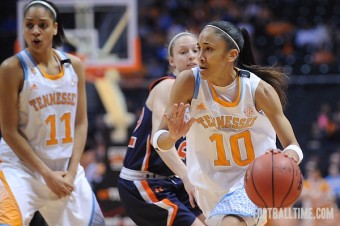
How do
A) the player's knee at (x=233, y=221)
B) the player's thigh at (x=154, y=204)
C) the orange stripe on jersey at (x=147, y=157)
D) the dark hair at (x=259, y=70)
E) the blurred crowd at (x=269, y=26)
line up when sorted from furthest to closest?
the blurred crowd at (x=269, y=26) → the orange stripe on jersey at (x=147, y=157) → the player's thigh at (x=154, y=204) → the dark hair at (x=259, y=70) → the player's knee at (x=233, y=221)

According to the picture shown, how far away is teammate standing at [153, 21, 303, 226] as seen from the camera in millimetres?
4238

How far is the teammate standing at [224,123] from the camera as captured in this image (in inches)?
167

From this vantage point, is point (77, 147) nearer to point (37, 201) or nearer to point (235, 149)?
point (37, 201)

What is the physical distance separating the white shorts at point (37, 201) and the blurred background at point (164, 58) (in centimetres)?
393

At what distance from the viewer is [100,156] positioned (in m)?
11.2

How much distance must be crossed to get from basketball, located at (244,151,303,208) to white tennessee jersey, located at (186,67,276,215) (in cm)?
46

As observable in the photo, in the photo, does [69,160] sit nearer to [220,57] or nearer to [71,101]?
[71,101]

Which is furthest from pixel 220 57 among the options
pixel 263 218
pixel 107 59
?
pixel 107 59

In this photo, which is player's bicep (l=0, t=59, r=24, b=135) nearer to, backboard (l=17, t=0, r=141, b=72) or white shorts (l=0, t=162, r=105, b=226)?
white shorts (l=0, t=162, r=105, b=226)

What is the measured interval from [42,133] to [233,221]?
152 cm

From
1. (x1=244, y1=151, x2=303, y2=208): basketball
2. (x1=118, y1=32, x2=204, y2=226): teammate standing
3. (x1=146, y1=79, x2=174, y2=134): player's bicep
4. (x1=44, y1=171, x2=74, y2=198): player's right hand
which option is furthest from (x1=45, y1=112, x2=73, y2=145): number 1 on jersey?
(x1=244, y1=151, x2=303, y2=208): basketball

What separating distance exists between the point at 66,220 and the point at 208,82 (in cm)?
143

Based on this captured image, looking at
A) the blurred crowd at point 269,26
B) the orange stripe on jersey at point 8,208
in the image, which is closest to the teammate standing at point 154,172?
the orange stripe on jersey at point 8,208

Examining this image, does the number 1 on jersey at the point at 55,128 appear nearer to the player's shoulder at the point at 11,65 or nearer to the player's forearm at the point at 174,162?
the player's shoulder at the point at 11,65
